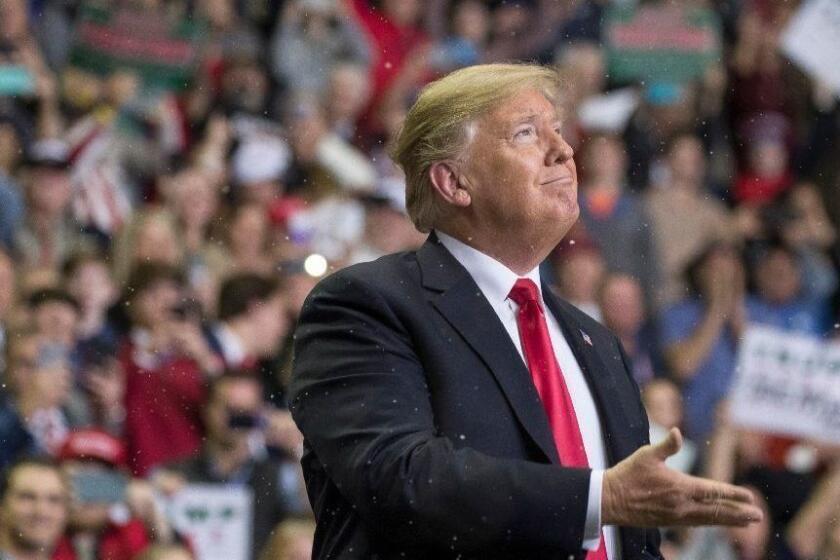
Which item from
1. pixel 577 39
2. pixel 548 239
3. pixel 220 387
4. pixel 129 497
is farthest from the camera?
pixel 577 39

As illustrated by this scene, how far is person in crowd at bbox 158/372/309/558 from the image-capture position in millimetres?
5039

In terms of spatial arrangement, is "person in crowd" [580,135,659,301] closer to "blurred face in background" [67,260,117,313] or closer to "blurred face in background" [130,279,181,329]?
"blurred face in background" [130,279,181,329]

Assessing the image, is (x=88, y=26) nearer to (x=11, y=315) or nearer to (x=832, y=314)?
(x=11, y=315)

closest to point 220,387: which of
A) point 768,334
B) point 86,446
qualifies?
point 86,446

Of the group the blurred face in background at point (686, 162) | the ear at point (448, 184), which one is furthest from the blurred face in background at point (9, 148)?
the ear at point (448, 184)

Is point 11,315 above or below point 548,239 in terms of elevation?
below

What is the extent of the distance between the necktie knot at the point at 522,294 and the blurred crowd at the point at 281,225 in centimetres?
259

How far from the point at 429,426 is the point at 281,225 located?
4048 mm

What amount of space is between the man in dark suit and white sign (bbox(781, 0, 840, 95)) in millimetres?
4843

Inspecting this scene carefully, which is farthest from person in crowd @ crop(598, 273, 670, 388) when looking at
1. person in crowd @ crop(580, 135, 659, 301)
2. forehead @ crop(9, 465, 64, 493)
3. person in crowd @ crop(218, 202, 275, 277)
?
forehead @ crop(9, 465, 64, 493)

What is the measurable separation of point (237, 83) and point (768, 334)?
2.23 m

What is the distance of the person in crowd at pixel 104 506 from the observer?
4719 millimetres

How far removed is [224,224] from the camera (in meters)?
5.96

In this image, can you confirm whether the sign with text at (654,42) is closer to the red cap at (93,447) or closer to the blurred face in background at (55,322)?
the blurred face in background at (55,322)
